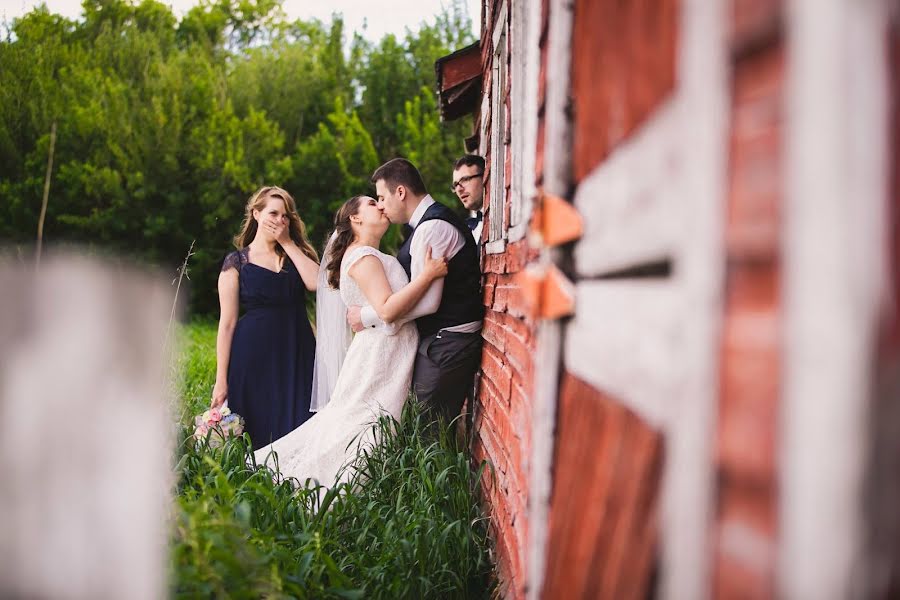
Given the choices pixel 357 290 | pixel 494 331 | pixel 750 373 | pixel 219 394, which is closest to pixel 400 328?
pixel 357 290

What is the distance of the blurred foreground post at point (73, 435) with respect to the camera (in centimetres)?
151

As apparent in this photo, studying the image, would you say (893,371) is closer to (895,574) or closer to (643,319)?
(895,574)

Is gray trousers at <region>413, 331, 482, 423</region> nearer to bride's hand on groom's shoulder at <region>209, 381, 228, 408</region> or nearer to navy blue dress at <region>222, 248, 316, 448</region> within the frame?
navy blue dress at <region>222, 248, 316, 448</region>

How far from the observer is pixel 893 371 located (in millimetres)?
755

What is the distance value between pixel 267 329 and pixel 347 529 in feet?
8.90

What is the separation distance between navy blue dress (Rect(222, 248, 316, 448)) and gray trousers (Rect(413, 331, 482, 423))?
Result: 1560 mm

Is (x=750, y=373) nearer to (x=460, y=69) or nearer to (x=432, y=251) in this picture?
(x=432, y=251)

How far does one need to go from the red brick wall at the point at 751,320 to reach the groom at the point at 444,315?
3.91 metres

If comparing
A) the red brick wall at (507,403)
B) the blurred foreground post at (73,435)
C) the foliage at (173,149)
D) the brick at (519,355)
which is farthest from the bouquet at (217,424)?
the foliage at (173,149)

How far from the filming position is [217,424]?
18.5ft

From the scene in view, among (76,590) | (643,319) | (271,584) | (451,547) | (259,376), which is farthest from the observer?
(259,376)

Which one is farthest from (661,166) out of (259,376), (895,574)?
(259,376)

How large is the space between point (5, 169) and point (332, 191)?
7.60 metres

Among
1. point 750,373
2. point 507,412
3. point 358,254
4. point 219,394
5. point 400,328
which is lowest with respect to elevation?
point 219,394
